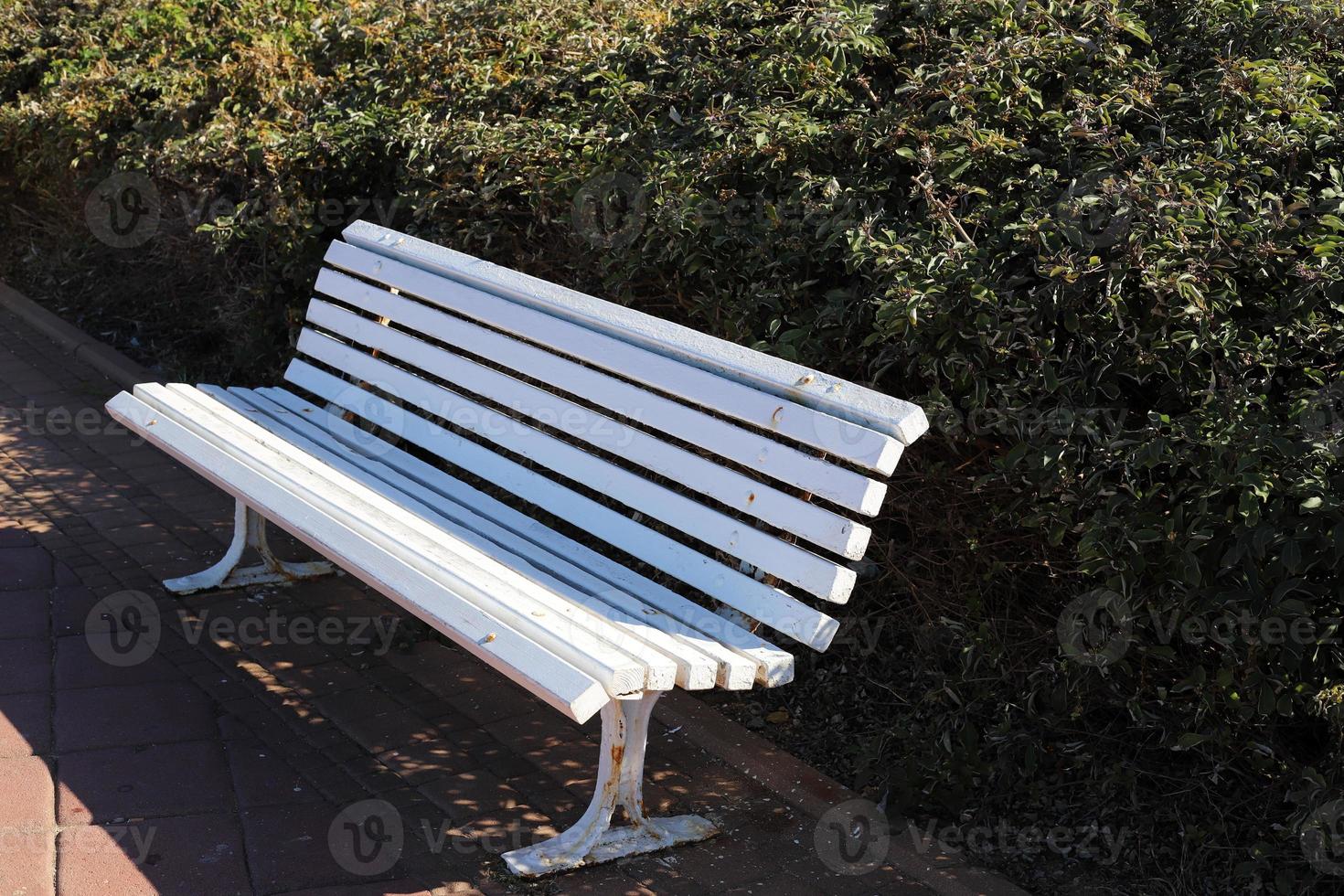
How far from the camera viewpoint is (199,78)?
580 centimetres

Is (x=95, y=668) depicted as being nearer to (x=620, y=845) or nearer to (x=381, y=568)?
(x=381, y=568)

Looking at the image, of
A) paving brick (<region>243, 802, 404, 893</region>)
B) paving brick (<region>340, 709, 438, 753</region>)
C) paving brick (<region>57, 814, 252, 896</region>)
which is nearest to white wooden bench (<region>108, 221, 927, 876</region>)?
paving brick (<region>243, 802, 404, 893</region>)

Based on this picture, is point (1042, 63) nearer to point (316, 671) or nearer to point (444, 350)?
point (444, 350)

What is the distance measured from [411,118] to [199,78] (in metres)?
1.64

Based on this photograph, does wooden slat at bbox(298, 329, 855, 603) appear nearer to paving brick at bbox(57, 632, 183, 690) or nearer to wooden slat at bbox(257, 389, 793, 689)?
wooden slat at bbox(257, 389, 793, 689)

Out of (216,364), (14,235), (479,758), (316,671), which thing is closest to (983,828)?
(479,758)

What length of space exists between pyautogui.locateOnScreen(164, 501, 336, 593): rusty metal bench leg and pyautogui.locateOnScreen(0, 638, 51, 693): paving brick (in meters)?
0.46

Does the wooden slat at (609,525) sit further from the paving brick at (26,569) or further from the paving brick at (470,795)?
the paving brick at (26,569)

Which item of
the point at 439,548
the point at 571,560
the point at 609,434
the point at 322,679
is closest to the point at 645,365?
the point at 609,434

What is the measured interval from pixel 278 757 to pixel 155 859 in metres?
0.47

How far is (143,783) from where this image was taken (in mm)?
3203

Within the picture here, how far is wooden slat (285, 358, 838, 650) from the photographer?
290cm

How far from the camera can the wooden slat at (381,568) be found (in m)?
2.57

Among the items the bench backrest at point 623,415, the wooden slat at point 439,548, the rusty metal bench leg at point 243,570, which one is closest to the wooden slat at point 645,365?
the bench backrest at point 623,415
